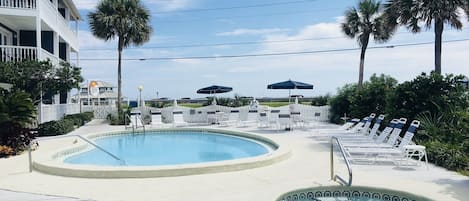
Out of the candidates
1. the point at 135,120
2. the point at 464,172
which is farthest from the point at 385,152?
the point at 135,120

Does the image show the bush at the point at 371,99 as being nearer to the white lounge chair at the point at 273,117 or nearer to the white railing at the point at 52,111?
the white lounge chair at the point at 273,117

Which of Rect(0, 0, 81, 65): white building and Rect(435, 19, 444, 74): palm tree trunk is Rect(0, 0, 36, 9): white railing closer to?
Rect(0, 0, 81, 65): white building

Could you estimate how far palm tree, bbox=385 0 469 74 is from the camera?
14.9 meters

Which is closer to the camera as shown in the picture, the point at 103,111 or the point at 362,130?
the point at 362,130

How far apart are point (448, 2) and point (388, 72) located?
649 centimetres

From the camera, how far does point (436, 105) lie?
11.2 meters

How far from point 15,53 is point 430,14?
17.5 metres

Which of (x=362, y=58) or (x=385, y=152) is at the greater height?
(x=362, y=58)

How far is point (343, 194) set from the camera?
6.91 metres

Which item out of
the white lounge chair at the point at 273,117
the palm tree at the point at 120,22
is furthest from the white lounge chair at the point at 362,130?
the palm tree at the point at 120,22

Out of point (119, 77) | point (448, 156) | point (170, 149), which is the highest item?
point (119, 77)

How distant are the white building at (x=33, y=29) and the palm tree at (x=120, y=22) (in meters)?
1.88

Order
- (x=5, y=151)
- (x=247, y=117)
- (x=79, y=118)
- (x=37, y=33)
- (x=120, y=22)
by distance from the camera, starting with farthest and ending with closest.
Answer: (x=120, y=22)
(x=79, y=118)
(x=247, y=117)
(x=37, y=33)
(x=5, y=151)

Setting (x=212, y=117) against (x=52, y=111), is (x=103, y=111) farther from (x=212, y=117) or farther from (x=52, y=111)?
(x=212, y=117)
